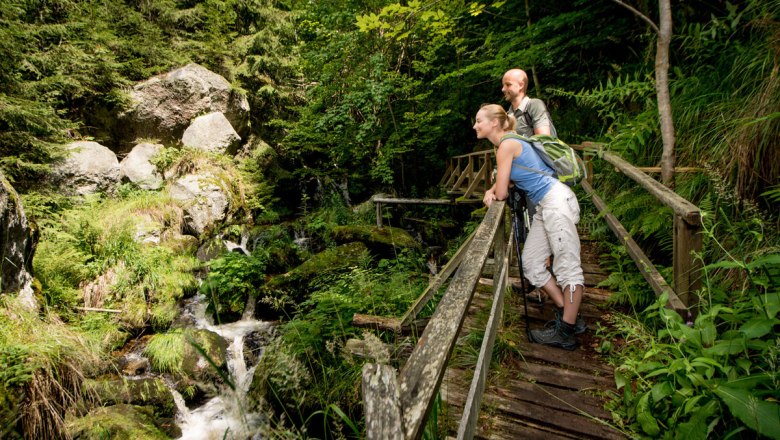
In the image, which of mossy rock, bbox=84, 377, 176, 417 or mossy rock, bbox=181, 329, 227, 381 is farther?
mossy rock, bbox=181, 329, 227, 381

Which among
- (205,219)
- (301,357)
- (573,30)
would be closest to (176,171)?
(205,219)

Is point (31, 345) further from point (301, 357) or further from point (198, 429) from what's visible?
point (301, 357)

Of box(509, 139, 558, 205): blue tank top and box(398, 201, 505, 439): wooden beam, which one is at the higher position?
box(509, 139, 558, 205): blue tank top

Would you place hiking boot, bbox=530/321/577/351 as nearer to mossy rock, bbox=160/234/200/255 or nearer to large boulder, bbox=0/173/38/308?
large boulder, bbox=0/173/38/308

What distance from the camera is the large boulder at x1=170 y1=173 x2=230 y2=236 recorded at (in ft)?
34.2

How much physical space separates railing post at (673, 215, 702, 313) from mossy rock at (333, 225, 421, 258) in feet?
18.1

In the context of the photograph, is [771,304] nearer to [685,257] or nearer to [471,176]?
[685,257]

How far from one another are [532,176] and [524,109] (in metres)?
1.14

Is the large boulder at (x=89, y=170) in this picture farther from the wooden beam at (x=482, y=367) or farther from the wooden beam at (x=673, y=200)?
the wooden beam at (x=673, y=200)

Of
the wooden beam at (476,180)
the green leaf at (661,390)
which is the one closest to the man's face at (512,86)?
the green leaf at (661,390)

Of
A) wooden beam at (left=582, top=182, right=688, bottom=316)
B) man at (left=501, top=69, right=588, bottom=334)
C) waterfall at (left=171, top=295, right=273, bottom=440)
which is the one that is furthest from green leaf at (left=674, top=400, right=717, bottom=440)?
waterfall at (left=171, top=295, right=273, bottom=440)

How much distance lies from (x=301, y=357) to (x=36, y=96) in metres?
9.32

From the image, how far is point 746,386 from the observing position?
1.50 metres

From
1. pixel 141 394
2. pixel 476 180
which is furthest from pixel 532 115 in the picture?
pixel 141 394
